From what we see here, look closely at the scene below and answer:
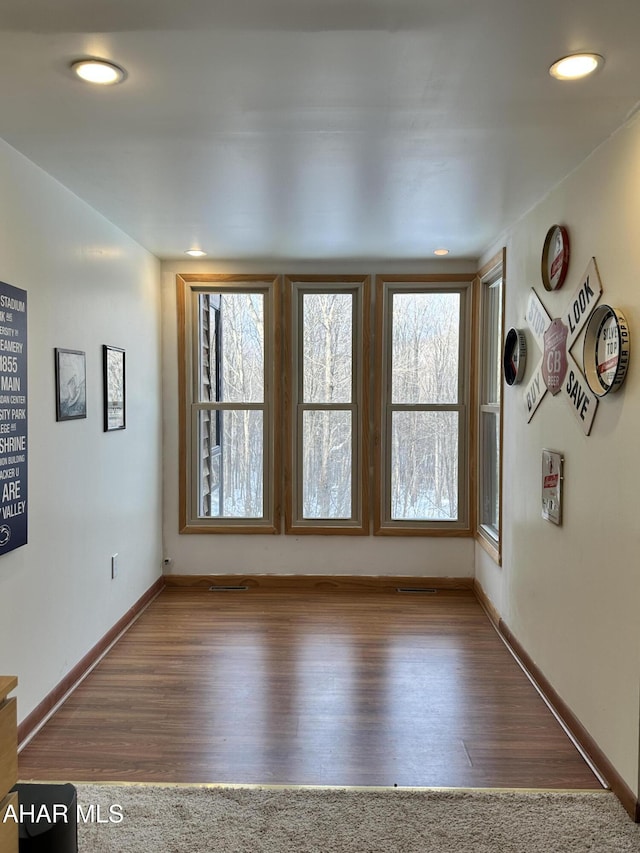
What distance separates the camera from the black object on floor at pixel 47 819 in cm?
161

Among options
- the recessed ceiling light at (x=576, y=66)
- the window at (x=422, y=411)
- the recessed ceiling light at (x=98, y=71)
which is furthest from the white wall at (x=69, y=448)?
the recessed ceiling light at (x=576, y=66)

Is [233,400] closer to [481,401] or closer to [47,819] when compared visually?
[481,401]

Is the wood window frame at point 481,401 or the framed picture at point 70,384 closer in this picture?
the framed picture at point 70,384

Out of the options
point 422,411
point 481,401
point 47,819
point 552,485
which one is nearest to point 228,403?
point 422,411

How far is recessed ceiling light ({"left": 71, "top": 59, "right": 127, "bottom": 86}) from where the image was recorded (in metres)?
1.76

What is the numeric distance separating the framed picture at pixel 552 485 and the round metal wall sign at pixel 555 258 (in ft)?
2.64

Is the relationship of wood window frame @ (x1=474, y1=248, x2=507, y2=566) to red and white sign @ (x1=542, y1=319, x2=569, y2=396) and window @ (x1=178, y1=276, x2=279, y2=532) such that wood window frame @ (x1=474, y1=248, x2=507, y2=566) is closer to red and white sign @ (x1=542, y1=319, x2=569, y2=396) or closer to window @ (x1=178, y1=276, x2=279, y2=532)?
red and white sign @ (x1=542, y1=319, x2=569, y2=396)

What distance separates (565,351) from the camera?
2.68m

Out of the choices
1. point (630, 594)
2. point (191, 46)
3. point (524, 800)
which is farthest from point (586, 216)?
point (524, 800)

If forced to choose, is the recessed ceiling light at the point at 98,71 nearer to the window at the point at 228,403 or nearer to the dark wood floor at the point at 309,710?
the dark wood floor at the point at 309,710

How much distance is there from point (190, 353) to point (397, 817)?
3.45 meters

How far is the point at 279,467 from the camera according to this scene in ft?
15.1

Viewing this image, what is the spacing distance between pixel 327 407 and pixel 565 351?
2209 mm

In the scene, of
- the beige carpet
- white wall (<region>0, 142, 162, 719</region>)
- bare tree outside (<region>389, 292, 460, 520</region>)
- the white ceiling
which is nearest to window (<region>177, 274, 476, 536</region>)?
bare tree outside (<region>389, 292, 460, 520</region>)
